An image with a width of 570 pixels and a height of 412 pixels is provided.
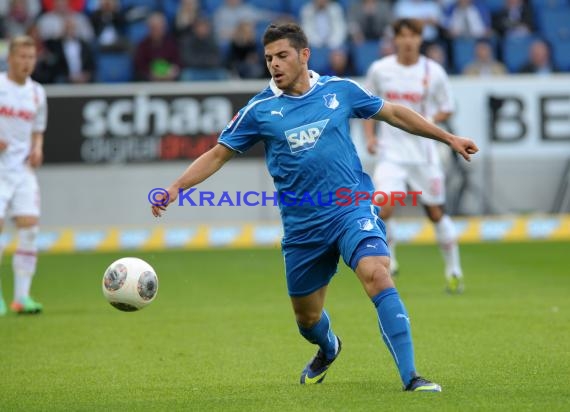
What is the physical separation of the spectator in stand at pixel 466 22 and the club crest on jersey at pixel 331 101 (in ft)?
46.4

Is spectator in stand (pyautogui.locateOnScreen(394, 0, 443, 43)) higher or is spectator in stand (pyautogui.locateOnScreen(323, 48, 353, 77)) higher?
spectator in stand (pyautogui.locateOnScreen(394, 0, 443, 43))

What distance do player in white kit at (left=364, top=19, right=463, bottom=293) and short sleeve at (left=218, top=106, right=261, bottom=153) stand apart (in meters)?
5.42

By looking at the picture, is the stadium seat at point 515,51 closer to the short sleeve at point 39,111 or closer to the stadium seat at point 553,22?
the stadium seat at point 553,22

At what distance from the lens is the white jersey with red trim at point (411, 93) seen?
43.2ft

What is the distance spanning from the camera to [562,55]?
21.5m

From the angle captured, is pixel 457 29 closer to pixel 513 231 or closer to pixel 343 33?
pixel 343 33

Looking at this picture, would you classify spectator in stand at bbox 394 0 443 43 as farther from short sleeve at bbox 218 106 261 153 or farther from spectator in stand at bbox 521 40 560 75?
short sleeve at bbox 218 106 261 153

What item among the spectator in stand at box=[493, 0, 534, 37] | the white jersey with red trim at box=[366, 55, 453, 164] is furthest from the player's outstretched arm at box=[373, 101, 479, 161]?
the spectator in stand at box=[493, 0, 534, 37]

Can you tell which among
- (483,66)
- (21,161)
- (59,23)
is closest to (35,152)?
(21,161)

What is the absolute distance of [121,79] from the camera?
794 inches

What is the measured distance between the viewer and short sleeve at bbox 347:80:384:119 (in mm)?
7798

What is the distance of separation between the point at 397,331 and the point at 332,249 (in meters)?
0.82

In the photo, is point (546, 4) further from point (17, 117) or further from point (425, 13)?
point (17, 117)

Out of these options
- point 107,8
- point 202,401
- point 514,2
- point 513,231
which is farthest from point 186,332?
point 514,2
